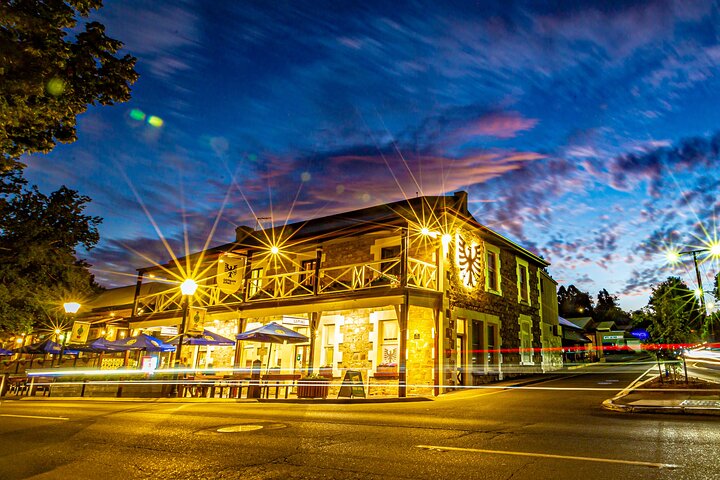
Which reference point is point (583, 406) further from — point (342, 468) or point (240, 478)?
point (240, 478)

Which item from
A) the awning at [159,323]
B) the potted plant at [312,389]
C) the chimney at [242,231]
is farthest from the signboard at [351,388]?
the chimney at [242,231]

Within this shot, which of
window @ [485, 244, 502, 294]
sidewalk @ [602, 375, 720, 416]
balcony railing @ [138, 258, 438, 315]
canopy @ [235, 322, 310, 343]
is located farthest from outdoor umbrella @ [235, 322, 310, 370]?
window @ [485, 244, 502, 294]

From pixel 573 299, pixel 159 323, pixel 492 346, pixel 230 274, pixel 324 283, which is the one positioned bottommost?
pixel 492 346

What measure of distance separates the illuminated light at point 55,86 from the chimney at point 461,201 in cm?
1476

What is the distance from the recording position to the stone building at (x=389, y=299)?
16703 mm

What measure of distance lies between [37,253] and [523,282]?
73.2 ft

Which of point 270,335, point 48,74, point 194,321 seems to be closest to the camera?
point 48,74

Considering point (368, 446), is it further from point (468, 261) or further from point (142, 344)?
point (142, 344)

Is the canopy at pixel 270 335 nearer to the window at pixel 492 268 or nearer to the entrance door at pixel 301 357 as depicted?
the entrance door at pixel 301 357

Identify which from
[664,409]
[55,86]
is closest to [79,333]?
[55,86]

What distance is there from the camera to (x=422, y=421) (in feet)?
27.8

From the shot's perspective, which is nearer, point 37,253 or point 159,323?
point 37,253

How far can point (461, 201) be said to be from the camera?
1998 cm

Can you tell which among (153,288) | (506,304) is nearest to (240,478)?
(506,304)
